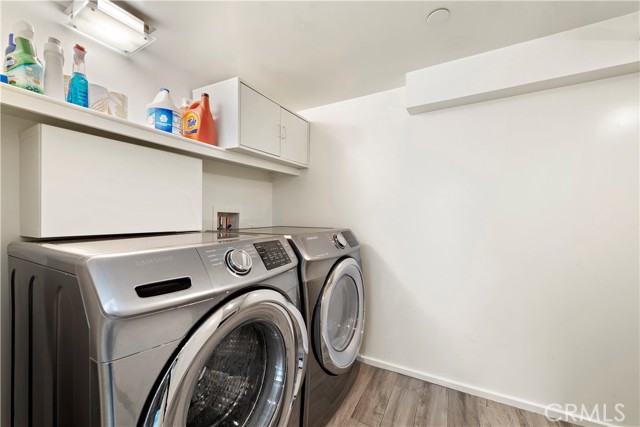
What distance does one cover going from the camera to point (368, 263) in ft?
6.98

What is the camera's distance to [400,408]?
1.62 meters

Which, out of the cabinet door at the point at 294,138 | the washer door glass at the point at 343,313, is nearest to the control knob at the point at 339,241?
the washer door glass at the point at 343,313

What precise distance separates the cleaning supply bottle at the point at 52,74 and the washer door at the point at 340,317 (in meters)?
1.46

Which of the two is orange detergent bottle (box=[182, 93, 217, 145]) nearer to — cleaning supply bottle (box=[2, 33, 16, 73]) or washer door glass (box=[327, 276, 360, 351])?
cleaning supply bottle (box=[2, 33, 16, 73])

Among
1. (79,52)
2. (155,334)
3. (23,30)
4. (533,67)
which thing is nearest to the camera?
(155,334)

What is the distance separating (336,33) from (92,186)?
4.77 feet

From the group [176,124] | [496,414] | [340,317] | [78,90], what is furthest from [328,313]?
[78,90]

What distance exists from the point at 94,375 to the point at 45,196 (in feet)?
2.63

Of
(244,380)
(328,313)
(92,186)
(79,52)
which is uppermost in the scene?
(79,52)

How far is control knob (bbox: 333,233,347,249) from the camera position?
161cm

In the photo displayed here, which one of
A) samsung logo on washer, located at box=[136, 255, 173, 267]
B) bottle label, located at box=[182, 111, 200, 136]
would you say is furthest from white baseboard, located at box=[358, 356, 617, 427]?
bottle label, located at box=[182, 111, 200, 136]

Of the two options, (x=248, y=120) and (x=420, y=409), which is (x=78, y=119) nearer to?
(x=248, y=120)

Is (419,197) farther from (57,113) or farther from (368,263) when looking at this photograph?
(57,113)

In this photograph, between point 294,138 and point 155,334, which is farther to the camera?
point 294,138
